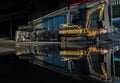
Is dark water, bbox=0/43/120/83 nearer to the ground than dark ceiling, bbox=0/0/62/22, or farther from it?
nearer to the ground

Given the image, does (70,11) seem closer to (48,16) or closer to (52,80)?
(48,16)

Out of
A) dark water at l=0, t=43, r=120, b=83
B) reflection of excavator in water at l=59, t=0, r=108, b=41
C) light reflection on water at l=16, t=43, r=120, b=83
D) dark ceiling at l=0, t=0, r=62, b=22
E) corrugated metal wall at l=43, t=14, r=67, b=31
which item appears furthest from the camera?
dark ceiling at l=0, t=0, r=62, b=22

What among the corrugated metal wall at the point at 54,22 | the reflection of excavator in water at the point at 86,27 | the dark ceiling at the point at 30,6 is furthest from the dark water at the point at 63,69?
the dark ceiling at the point at 30,6

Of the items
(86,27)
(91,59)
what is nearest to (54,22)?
(86,27)

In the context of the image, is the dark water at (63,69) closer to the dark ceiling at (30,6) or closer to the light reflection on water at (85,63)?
the light reflection on water at (85,63)

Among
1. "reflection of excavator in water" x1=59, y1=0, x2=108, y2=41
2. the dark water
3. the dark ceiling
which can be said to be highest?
the dark ceiling

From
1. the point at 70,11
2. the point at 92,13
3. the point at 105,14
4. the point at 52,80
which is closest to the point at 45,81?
the point at 52,80

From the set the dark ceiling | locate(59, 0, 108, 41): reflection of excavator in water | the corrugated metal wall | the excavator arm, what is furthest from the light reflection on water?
the dark ceiling

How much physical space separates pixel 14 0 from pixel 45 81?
3755 cm

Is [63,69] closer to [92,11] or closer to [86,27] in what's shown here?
[86,27]

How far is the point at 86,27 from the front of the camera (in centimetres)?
3553

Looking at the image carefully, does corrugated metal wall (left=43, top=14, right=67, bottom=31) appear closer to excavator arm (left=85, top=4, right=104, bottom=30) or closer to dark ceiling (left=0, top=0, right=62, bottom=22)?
dark ceiling (left=0, top=0, right=62, bottom=22)

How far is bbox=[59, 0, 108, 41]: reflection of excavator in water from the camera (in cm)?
3340

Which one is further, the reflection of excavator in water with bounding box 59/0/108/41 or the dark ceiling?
the dark ceiling
